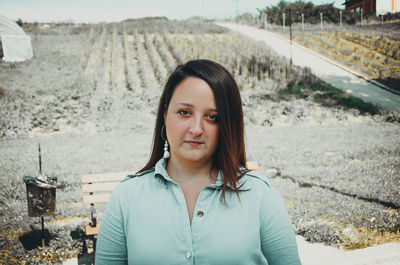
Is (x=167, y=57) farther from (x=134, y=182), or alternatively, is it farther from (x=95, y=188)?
(x=134, y=182)

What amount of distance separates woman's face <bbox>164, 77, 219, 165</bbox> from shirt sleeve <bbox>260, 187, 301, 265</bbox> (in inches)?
13.7

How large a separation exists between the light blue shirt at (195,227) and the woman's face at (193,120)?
0.14m

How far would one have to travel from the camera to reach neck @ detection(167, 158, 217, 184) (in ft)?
4.69

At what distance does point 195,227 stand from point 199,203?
0.33ft

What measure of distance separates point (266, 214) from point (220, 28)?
15628 mm

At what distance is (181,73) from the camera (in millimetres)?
1377

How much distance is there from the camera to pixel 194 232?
4.17ft

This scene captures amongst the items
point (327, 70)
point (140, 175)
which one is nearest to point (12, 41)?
point (140, 175)

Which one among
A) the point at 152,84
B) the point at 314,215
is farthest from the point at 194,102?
the point at 152,84

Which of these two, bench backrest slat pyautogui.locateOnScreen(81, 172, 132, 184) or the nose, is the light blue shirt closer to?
the nose

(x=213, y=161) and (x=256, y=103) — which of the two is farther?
(x=256, y=103)

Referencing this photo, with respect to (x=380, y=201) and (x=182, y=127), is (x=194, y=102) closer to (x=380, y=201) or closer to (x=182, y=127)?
(x=182, y=127)

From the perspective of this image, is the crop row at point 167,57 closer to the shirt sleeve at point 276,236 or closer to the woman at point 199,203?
the woman at point 199,203

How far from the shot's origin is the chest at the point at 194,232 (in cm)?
125
